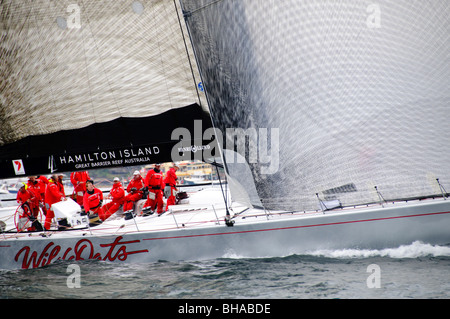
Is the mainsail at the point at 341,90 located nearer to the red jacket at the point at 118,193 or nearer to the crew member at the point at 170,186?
the crew member at the point at 170,186

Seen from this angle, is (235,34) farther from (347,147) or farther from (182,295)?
(182,295)

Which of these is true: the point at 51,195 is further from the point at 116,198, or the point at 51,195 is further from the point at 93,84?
the point at 93,84

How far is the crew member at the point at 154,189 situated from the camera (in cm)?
598

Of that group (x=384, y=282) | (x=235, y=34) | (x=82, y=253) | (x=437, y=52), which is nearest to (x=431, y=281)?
(x=384, y=282)

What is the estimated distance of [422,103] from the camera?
408 cm

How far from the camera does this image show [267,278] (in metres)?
4.16

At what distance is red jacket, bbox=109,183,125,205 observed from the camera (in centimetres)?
606

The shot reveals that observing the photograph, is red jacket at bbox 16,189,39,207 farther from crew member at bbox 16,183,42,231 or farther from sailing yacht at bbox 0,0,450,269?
sailing yacht at bbox 0,0,450,269

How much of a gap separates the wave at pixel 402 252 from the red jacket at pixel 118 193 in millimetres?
3055

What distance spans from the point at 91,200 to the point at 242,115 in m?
2.87

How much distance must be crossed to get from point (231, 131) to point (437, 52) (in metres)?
2.21

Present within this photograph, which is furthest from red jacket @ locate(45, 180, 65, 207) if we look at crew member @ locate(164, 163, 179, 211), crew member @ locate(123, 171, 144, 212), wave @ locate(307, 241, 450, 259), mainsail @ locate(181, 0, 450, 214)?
wave @ locate(307, 241, 450, 259)

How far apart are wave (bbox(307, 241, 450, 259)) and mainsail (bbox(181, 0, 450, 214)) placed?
51cm

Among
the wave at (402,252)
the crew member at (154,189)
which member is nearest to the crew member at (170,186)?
the crew member at (154,189)
